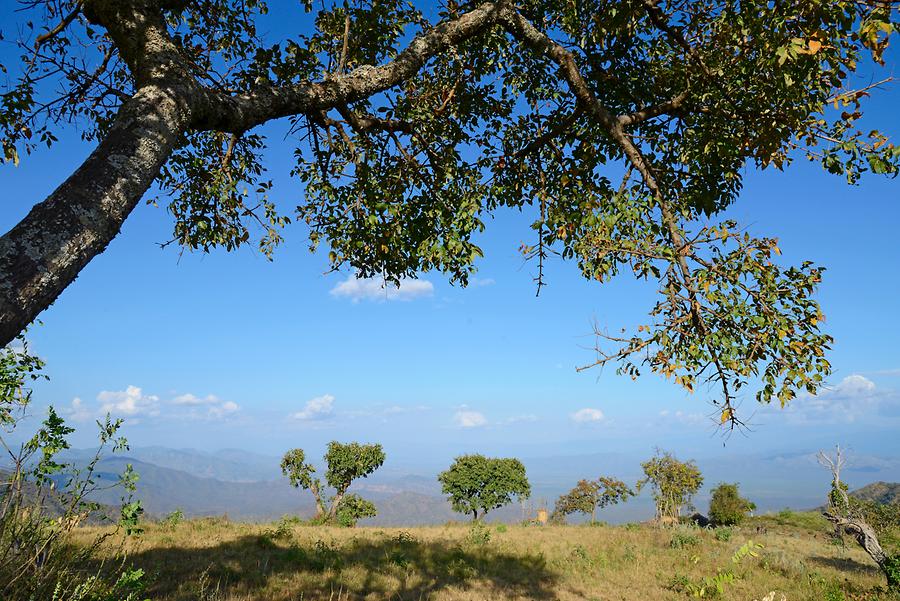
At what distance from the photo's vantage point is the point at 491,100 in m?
8.55

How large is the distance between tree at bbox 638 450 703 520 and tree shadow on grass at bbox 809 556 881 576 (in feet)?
100

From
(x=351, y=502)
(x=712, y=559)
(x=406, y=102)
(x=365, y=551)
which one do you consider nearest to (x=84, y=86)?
(x=406, y=102)

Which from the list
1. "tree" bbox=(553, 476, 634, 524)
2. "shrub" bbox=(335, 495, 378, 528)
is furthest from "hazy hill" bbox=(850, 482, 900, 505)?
"shrub" bbox=(335, 495, 378, 528)

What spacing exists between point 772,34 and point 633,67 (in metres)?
3.62

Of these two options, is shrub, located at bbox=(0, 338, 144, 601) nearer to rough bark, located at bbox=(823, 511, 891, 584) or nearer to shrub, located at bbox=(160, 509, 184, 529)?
shrub, located at bbox=(160, 509, 184, 529)

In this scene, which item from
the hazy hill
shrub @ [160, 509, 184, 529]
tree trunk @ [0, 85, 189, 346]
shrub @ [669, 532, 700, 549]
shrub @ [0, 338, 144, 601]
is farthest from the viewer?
the hazy hill

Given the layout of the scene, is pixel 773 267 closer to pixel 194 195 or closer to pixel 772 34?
pixel 772 34

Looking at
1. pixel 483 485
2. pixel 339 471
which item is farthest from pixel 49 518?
pixel 483 485

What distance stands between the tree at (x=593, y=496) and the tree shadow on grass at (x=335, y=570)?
49.7 m

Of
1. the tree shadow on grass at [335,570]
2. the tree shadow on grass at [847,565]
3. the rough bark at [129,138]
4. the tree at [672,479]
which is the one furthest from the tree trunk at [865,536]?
the tree at [672,479]

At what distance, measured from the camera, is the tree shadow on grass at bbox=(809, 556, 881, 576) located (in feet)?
56.3

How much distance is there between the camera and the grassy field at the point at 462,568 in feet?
34.0

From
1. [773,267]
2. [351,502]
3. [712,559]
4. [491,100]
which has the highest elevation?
[491,100]

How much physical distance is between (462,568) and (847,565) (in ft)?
55.0
